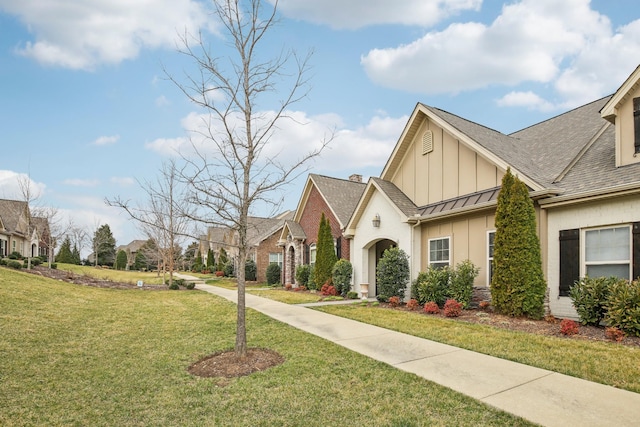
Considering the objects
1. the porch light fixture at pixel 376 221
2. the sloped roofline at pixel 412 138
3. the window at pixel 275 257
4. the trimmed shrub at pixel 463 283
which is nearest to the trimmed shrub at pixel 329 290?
the porch light fixture at pixel 376 221

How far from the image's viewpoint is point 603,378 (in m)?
4.68

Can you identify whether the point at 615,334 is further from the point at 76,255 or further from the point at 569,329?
the point at 76,255

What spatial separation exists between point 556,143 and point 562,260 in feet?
16.7

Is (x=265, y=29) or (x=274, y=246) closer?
(x=265, y=29)

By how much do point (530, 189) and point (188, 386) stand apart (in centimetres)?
Result: 916

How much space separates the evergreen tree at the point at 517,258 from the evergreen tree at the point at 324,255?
924cm

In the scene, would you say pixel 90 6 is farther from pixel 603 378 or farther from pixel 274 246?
pixel 274 246

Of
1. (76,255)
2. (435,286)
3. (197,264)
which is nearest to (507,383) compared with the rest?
(435,286)

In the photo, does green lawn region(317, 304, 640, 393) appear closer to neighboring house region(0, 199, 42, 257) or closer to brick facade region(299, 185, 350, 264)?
brick facade region(299, 185, 350, 264)

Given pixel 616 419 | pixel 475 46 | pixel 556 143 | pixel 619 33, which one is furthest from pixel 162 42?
pixel 619 33

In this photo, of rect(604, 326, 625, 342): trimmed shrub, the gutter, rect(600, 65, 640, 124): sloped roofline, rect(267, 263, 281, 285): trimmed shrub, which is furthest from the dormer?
rect(267, 263, 281, 285): trimmed shrub

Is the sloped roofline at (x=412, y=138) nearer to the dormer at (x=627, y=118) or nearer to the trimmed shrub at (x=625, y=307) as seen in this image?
the dormer at (x=627, y=118)

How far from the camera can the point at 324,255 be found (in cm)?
1791

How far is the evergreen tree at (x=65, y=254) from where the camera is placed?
43816 mm
